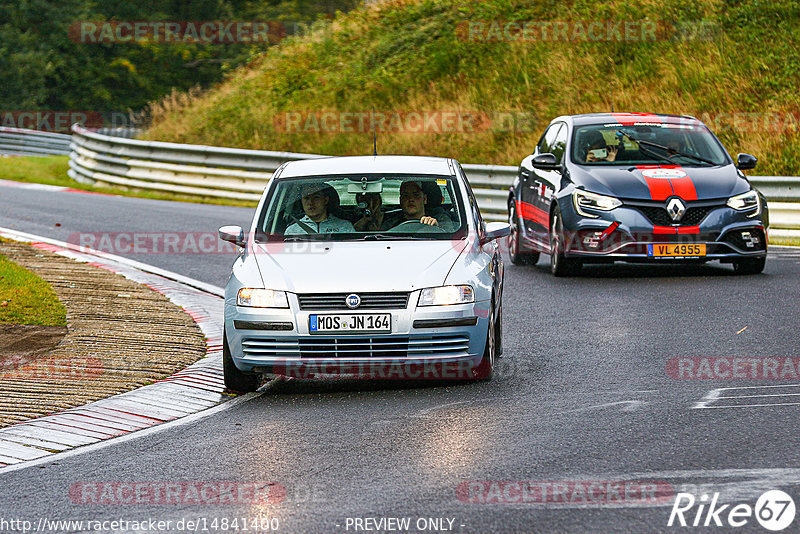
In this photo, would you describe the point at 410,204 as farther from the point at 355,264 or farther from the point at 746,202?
the point at 746,202

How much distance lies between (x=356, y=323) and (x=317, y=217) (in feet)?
4.88

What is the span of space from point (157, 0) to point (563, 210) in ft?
164

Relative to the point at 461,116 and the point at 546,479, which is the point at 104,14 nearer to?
the point at 461,116

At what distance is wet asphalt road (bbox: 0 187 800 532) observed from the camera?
5.75 m

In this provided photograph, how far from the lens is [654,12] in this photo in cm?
3061

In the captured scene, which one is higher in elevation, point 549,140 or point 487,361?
point 549,140

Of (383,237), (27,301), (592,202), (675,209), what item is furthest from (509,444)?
(592,202)

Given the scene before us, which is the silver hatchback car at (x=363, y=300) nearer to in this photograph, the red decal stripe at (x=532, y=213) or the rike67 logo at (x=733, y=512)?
the rike67 logo at (x=733, y=512)

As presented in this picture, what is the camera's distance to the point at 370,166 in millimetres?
9844

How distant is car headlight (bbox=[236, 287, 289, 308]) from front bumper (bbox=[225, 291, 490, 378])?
43mm

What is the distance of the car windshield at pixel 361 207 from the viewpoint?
938 cm

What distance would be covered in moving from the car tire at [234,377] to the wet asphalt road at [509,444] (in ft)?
0.43

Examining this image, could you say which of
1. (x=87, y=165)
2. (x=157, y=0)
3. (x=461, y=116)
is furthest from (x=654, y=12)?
(x=157, y=0)

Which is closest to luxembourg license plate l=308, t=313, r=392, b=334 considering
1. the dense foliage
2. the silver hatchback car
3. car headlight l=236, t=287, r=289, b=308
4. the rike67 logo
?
the silver hatchback car
